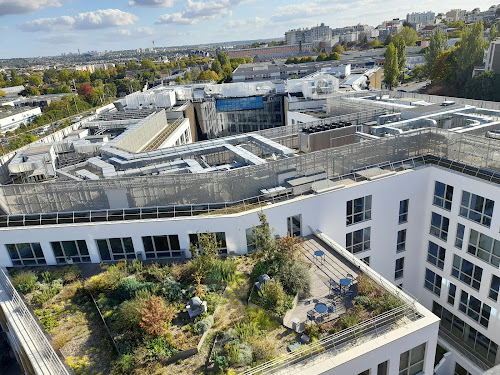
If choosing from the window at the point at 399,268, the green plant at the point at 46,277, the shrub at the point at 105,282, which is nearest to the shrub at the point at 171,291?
the shrub at the point at 105,282

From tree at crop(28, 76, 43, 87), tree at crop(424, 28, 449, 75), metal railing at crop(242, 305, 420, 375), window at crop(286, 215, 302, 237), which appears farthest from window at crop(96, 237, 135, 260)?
tree at crop(28, 76, 43, 87)

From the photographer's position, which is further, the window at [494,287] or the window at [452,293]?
the window at [452,293]

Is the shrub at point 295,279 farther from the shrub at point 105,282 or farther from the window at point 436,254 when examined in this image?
the window at point 436,254

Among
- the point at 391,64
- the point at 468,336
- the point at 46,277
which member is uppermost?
the point at 391,64

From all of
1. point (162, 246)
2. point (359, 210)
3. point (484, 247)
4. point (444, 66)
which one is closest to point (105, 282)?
point (162, 246)

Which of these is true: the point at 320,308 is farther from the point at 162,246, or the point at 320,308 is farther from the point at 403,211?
the point at 403,211

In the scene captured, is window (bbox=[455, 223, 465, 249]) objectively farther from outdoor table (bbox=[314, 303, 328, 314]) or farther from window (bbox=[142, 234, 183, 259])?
window (bbox=[142, 234, 183, 259])
